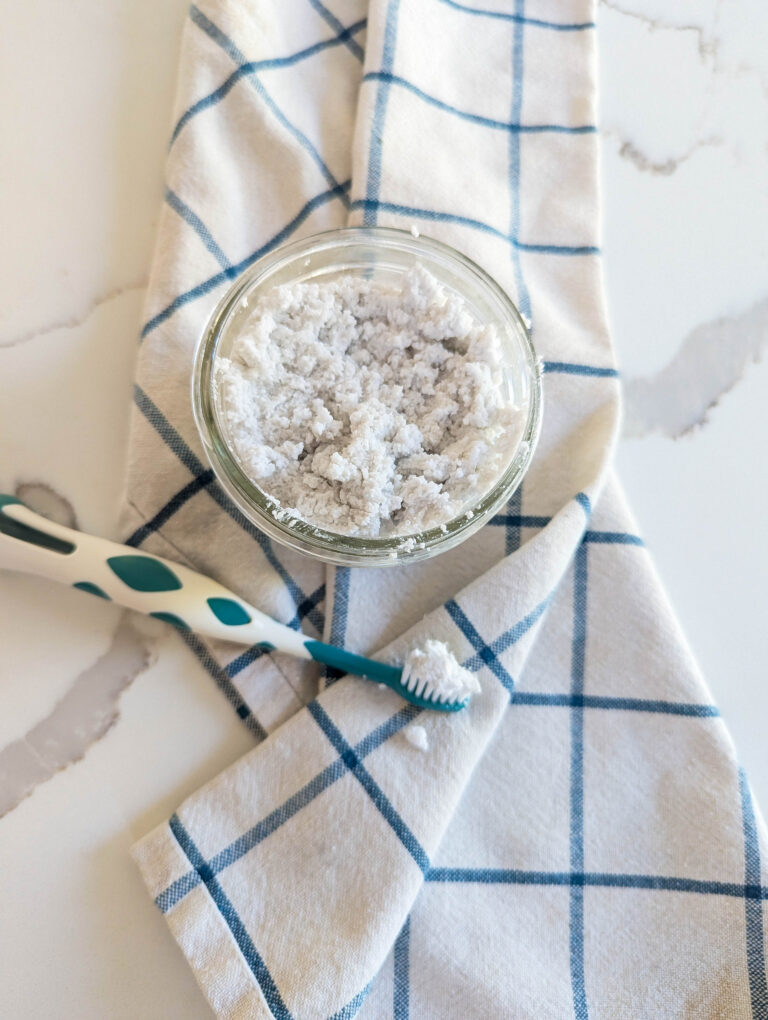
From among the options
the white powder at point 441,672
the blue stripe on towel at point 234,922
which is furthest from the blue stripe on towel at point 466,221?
the blue stripe on towel at point 234,922

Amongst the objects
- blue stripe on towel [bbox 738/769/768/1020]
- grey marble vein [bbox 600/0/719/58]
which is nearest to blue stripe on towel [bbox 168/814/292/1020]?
blue stripe on towel [bbox 738/769/768/1020]

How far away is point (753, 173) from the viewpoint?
0.82 m

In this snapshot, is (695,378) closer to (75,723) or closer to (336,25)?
(336,25)

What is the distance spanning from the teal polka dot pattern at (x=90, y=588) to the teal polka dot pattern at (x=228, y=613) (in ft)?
0.28

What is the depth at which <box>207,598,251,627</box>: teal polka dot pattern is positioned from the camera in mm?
656

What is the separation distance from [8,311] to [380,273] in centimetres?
31

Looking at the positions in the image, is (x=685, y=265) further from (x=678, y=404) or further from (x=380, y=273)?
(x=380, y=273)

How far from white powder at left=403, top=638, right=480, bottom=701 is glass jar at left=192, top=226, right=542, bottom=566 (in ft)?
0.28

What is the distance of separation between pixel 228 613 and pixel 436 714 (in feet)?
0.59

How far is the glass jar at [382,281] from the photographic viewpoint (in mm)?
583

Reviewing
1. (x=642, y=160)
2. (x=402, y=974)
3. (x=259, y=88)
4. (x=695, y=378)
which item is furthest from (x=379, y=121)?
(x=402, y=974)

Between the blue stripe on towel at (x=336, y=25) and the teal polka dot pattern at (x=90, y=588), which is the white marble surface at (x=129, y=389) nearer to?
the teal polka dot pattern at (x=90, y=588)

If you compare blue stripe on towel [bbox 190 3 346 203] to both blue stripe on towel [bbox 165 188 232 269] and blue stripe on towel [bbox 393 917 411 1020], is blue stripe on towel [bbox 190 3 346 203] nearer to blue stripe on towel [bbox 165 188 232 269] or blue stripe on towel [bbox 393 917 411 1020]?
blue stripe on towel [bbox 165 188 232 269]

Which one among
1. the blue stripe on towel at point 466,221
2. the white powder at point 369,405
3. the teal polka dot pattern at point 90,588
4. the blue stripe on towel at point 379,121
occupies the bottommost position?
the teal polka dot pattern at point 90,588
